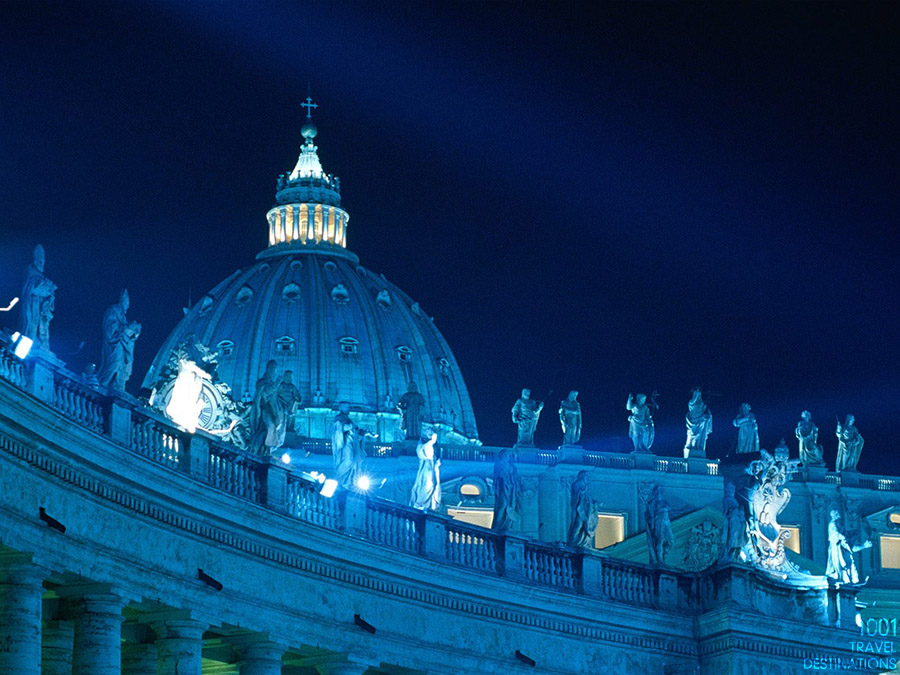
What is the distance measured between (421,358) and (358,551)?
131 meters

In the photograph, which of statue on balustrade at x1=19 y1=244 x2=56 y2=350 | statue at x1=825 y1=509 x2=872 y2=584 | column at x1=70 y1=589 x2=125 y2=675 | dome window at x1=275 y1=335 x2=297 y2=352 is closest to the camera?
column at x1=70 y1=589 x2=125 y2=675

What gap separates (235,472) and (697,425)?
76.6m

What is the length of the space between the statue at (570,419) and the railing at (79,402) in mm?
78371

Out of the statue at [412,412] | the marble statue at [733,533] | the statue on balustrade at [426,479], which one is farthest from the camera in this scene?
the statue at [412,412]

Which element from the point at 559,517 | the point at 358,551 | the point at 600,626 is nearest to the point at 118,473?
the point at 358,551

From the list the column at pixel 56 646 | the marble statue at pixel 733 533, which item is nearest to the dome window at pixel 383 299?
the marble statue at pixel 733 533

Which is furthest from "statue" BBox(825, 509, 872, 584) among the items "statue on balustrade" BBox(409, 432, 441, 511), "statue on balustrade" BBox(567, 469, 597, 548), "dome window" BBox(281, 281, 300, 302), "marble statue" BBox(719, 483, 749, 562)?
"dome window" BBox(281, 281, 300, 302)

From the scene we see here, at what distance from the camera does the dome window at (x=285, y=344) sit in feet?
556

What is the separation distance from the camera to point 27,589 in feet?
110

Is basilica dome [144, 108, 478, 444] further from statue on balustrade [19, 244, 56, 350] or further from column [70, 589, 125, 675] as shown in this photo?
column [70, 589, 125, 675]

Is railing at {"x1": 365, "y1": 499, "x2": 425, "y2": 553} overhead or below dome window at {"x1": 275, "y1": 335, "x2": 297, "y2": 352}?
below

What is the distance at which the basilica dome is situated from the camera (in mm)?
167375

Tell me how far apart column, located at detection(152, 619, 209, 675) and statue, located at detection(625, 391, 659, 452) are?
76854 millimetres

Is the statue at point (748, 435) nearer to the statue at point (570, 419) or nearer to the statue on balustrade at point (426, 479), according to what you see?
the statue at point (570, 419)
